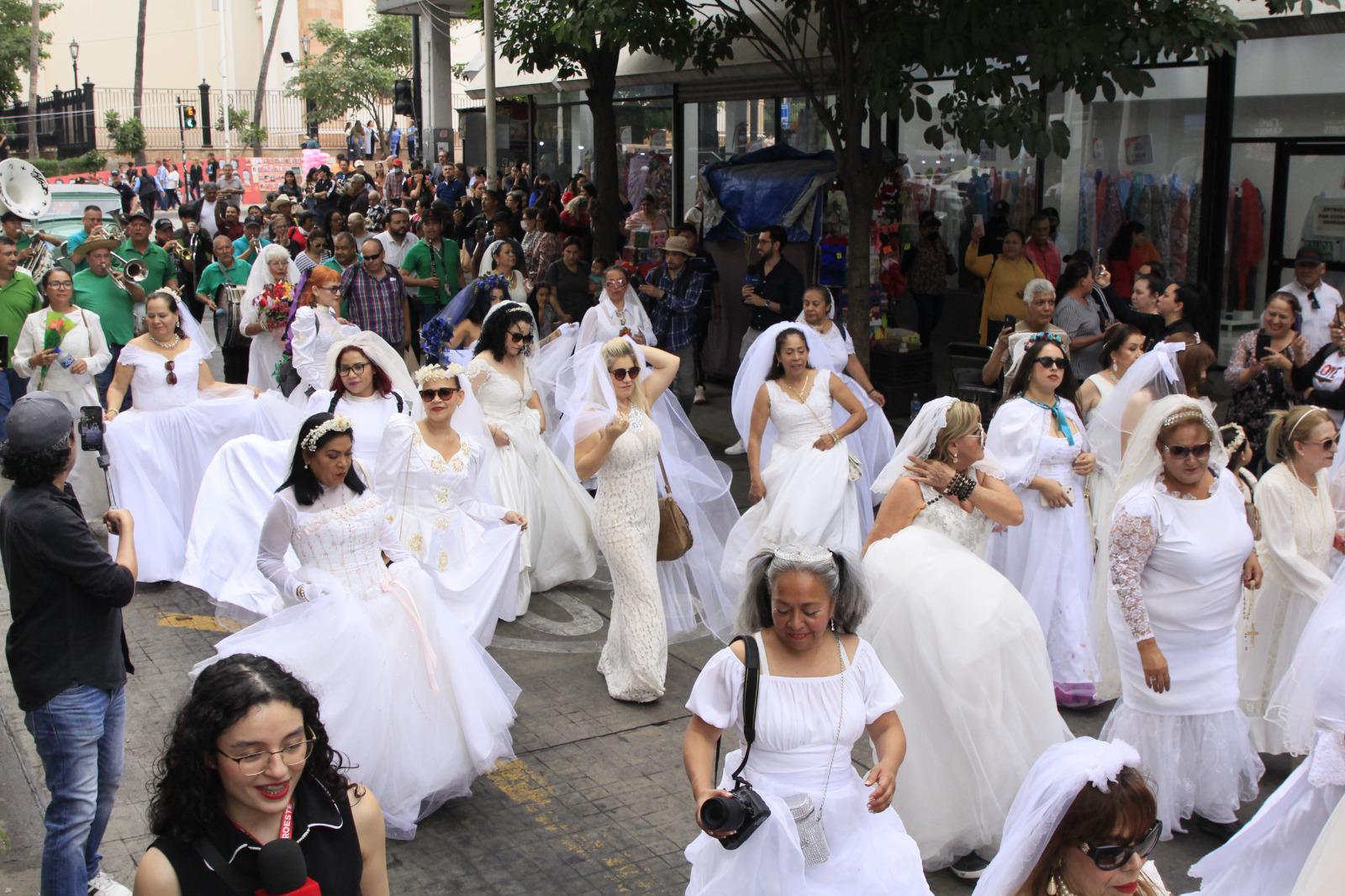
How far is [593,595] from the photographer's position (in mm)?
9570

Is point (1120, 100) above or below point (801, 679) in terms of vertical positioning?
above

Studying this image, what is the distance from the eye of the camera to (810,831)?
4.23 metres

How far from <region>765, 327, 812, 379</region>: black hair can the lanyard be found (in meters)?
1.57

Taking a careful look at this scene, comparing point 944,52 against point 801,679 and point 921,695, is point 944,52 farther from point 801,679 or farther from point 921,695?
point 801,679

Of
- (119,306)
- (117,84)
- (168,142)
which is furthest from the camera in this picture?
(117,84)

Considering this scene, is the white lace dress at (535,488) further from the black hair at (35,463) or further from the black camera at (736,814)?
the black camera at (736,814)

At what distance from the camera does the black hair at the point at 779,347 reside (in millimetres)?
8656

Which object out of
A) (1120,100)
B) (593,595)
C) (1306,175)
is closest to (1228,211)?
(1306,175)

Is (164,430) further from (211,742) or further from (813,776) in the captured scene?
(211,742)

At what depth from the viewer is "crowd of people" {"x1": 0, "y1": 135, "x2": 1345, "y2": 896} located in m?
3.98

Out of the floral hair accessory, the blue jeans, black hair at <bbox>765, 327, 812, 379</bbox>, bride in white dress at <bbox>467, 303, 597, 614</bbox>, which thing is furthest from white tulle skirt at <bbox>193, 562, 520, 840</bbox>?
black hair at <bbox>765, 327, 812, 379</bbox>

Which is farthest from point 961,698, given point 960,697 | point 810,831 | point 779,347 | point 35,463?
point 779,347

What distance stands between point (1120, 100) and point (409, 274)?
7675 millimetres

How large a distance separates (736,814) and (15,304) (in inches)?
380
